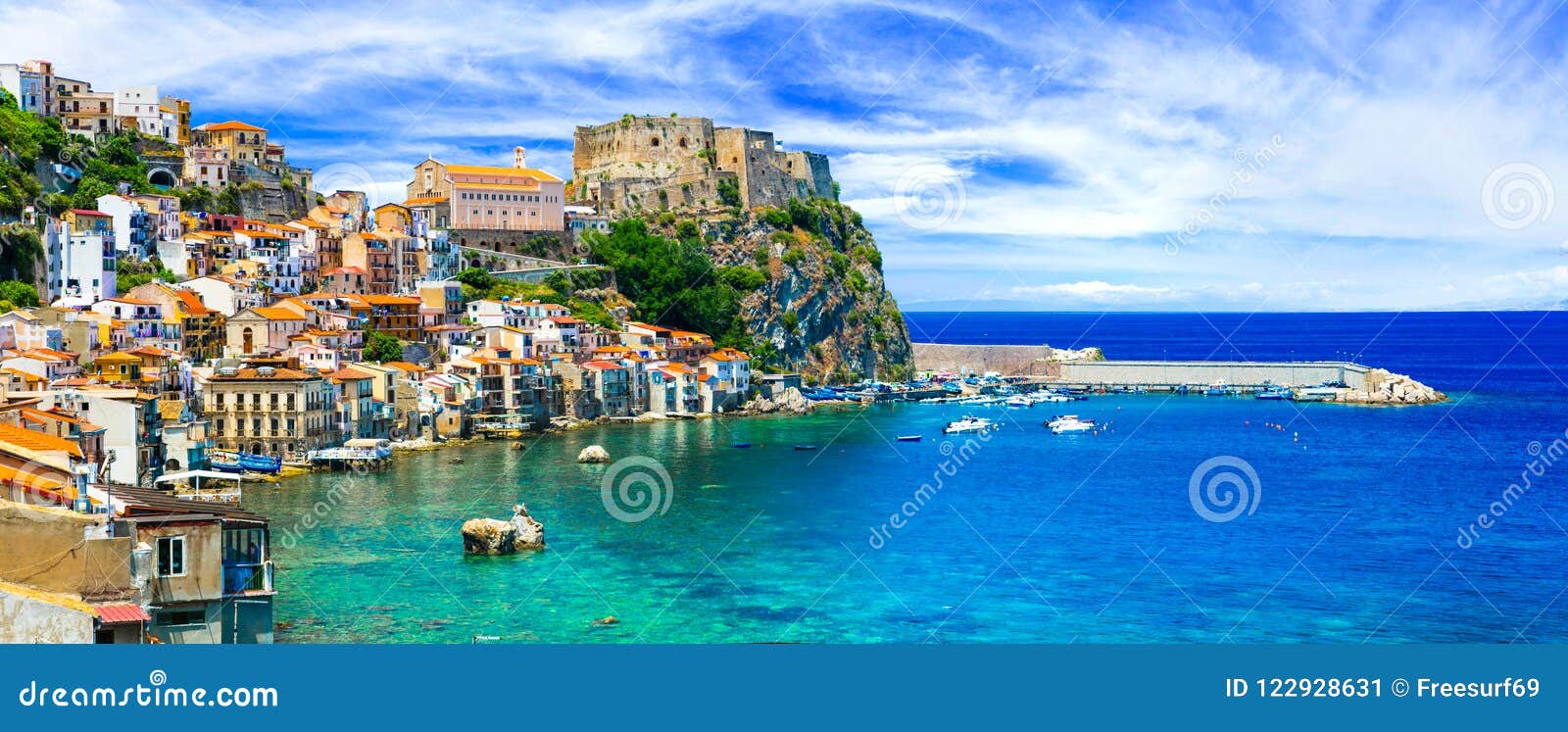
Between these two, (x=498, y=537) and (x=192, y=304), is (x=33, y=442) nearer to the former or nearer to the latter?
(x=498, y=537)

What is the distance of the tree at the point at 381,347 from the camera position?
42.5 meters

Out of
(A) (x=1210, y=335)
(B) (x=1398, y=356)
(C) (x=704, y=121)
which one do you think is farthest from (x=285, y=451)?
(A) (x=1210, y=335)

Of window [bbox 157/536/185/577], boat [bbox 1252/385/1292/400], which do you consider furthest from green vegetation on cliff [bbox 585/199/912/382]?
window [bbox 157/536/185/577]

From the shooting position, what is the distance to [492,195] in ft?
190

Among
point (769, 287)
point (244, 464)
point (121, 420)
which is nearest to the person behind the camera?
point (121, 420)

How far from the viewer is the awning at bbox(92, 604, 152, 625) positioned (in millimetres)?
9547

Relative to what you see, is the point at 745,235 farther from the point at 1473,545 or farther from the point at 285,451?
the point at 1473,545

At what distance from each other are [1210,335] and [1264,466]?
114 metres

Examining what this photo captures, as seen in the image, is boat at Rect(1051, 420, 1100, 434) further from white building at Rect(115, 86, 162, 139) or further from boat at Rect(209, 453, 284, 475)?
white building at Rect(115, 86, 162, 139)

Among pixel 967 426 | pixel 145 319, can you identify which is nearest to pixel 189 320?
pixel 145 319

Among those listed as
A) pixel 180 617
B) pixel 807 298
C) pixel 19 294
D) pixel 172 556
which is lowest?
pixel 180 617

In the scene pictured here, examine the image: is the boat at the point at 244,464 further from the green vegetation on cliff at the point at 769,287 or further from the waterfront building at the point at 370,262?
the green vegetation on cliff at the point at 769,287

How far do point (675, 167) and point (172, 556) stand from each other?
184 ft

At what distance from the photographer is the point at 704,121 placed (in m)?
66.8
